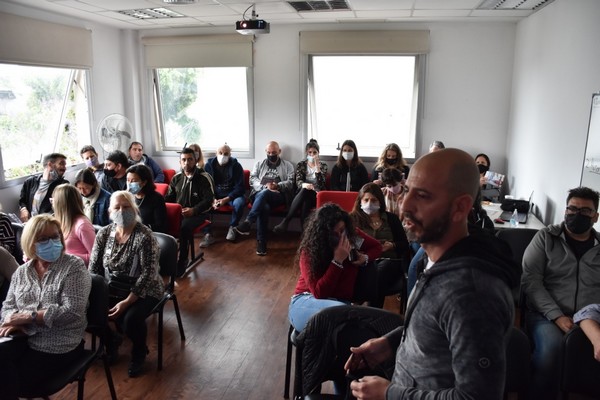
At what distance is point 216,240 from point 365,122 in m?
A: 2.78

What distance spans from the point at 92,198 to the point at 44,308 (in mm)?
1992

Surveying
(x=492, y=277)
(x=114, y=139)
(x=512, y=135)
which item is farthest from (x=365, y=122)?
(x=492, y=277)

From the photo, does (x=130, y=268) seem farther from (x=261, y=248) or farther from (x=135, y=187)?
(x=261, y=248)

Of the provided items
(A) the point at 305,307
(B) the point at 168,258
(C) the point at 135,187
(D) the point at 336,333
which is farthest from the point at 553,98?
(C) the point at 135,187

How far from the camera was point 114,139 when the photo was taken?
6254 millimetres

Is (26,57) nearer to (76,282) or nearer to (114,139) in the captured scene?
(114,139)

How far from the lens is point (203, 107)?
7164 mm

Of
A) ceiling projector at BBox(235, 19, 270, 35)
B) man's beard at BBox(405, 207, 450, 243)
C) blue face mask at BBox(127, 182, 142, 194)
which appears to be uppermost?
ceiling projector at BBox(235, 19, 270, 35)

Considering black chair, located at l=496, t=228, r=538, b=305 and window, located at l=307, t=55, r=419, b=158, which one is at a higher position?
window, located at l=307, t=55, r=419, b=158

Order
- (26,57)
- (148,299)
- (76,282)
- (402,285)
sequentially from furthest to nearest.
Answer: (26,57)
(402,285)
(148,299)
(76,282)

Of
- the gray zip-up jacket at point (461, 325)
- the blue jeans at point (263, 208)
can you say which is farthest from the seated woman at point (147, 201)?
the gray zip-up jacket at point (461, 325)

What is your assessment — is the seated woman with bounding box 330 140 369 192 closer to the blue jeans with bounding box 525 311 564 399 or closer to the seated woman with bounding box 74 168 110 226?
the seated woman with bounding box 74 168 110 226

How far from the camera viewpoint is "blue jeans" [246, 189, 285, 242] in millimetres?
5793

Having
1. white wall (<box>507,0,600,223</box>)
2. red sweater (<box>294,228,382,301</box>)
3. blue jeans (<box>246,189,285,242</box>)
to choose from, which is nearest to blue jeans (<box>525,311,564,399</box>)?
red sweater (<box>294,228,382,301</box>)
